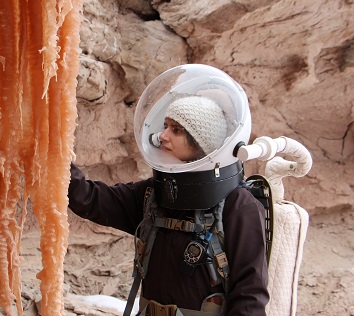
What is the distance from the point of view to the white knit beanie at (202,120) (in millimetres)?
1500

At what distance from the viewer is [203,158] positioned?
57.3 inches

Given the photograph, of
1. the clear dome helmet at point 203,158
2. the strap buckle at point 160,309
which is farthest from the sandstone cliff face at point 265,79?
the strap buckle at point 160,309

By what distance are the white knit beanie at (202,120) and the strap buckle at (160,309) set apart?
55cm

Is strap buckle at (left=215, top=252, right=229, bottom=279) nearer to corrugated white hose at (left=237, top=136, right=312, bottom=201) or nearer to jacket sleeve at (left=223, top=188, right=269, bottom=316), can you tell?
jacket sleeve at (left=223, top=188, right=269, bottom=316)

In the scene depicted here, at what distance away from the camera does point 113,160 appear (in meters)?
3.22

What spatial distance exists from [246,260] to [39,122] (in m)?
0.77

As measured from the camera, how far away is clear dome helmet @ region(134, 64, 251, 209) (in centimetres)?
146

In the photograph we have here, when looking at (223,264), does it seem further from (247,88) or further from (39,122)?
(247,88)

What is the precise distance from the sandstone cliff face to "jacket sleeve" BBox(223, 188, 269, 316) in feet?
5.29

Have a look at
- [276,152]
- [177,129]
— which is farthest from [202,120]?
[276,152]

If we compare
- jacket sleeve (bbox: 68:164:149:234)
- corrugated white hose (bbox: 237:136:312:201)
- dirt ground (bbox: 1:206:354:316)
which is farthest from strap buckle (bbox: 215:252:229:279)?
dirt ground (bbox: 1:206:354:316)

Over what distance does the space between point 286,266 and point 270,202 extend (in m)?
0.26

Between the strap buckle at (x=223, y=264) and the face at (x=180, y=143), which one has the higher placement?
the face at (x=180, y=143)

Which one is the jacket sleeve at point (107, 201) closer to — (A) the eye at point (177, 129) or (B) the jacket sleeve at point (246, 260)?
(A) the eye at point (177, 129)
